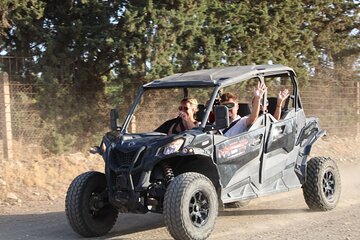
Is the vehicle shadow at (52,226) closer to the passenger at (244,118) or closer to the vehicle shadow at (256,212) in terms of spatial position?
the vehicle shadow at (256,212)

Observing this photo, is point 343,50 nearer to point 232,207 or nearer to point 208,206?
point 232,207

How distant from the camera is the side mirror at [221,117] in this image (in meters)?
6.38

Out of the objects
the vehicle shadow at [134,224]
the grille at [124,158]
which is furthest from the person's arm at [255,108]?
the vehicle shadow at [134,224]

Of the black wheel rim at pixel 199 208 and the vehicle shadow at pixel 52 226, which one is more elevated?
the black wheel rim at pixel 199 208

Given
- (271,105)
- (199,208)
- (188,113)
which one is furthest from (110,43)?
(199,208)

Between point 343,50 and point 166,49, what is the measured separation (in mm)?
8747

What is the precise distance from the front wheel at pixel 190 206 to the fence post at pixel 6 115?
6328 millimetres

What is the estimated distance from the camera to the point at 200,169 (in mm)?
6781

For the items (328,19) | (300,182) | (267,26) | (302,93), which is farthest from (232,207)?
(328,19)

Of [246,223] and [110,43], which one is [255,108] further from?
[110,43]

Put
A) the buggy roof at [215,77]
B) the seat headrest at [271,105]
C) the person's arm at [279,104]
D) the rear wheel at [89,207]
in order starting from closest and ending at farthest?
the rear wheel at [89,207], the buggy roof at [215,77], the person's arm at [279,104], the seat headrest at [271,105]

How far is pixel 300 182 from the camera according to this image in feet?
26.0

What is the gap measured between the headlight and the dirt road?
118cm

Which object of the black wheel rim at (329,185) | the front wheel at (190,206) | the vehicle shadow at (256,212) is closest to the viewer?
the front wheel at (190,206)
